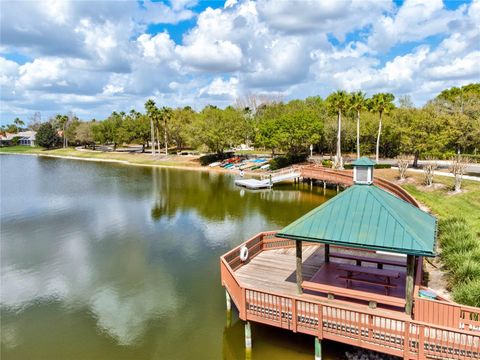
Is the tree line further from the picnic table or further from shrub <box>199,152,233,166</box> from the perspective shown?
the picnic table

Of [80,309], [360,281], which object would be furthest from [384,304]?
[80,309]

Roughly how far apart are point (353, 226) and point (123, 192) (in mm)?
37197

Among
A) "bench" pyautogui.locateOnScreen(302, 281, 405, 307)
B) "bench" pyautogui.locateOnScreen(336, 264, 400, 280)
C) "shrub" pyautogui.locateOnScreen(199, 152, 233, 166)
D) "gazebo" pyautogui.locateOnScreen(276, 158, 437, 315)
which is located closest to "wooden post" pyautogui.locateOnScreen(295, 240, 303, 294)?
"gazebo" pyautogui.locateOnScreen(276, 158, 437, 315)

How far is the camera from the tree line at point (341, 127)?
144 ft

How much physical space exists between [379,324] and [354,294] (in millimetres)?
1287

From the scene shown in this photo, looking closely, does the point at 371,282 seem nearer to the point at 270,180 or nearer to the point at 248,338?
the point at 248,338

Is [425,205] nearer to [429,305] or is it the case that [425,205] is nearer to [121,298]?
[429,305]

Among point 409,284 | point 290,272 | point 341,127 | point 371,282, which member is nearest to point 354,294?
point 371,282

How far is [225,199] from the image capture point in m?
39.9

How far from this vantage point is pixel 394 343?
1011 cm

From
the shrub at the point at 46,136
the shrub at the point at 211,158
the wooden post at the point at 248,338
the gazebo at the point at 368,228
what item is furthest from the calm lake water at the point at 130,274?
the shrub at the point at 46,136

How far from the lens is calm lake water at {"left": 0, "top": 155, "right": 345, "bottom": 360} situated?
43.5 feet

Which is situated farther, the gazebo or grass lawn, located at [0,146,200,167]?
grass lawn, located at [0,146,200,167]

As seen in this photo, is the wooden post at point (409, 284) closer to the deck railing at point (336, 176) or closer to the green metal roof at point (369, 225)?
the green metal roof at point (369, 225)
